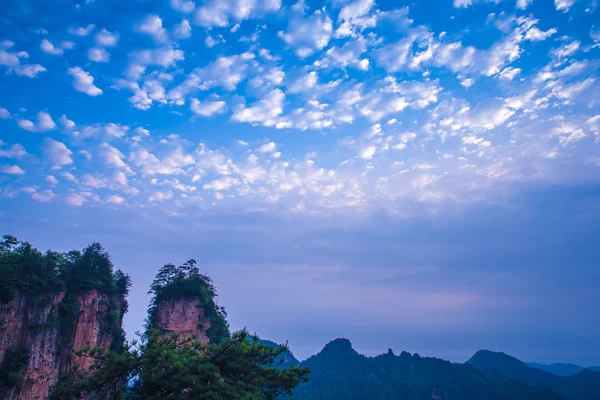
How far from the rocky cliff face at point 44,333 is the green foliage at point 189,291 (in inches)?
322

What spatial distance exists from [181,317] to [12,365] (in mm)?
18553

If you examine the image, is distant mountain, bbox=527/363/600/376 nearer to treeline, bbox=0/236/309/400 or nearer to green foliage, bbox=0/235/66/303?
treeline, bbox=0/236/309/400

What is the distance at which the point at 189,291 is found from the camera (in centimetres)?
4419

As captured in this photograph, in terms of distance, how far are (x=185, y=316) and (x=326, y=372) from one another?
3147 inches

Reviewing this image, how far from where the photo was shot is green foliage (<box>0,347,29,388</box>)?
1009 inches

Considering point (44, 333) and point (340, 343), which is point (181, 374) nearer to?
point (44, 333)

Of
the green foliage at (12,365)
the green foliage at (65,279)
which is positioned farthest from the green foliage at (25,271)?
the green foliage at (12,365)

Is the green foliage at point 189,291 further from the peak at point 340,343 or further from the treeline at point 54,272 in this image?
the peak at point 340,343

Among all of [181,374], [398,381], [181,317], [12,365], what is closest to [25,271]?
[12,365]

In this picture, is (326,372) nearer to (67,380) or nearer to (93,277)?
(93,277)

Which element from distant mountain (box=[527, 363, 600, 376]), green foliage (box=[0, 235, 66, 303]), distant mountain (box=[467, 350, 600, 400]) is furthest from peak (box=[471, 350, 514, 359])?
green foliage (box=[0, 235, 66, 303])

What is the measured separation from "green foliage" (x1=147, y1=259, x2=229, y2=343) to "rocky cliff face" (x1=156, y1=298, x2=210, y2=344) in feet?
2.06

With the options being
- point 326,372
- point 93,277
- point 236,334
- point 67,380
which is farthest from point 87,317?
point 326,372

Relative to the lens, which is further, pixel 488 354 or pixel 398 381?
pixel 488 354
